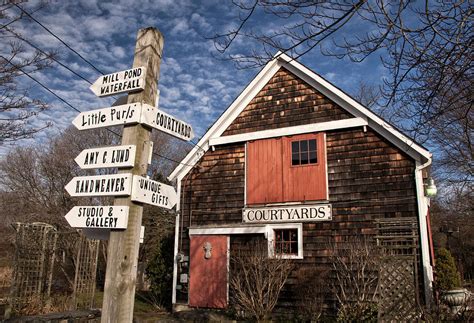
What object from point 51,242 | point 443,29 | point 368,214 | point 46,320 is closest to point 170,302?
point 51,242

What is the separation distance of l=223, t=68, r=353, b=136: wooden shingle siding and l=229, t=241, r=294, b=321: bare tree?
4.15 metres

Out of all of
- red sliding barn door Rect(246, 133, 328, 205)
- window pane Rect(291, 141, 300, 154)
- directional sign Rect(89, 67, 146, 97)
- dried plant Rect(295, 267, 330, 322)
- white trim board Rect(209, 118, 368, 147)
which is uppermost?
white trim board Rect(209, 118, 368, 147)

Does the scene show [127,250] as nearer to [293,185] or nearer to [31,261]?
[293,185]

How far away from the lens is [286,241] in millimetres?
12008

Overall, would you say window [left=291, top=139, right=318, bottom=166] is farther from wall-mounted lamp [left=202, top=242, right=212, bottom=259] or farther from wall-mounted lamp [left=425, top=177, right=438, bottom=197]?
wall-mounted lamp [left=202, top=242, right=212, bottom=259]

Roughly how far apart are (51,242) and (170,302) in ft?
14.7

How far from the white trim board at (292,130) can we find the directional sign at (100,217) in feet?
30.3

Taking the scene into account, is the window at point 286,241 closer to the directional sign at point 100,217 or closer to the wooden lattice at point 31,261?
the wooden lattice at point 31,261

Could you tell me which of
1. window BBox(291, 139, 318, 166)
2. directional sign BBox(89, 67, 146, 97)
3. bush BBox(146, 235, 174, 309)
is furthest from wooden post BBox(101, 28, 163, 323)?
bush BBox(146, 235, 174, 309)

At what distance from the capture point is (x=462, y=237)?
31.6m

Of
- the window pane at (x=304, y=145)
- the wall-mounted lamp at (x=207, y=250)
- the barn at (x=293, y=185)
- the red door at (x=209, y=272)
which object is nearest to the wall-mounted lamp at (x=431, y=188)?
the barn at (x=293, y=185)

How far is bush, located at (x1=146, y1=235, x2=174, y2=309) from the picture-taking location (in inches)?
569

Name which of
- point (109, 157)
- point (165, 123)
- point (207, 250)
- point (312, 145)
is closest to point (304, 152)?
point (312, 145)

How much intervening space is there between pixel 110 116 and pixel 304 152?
8887 millimetres
